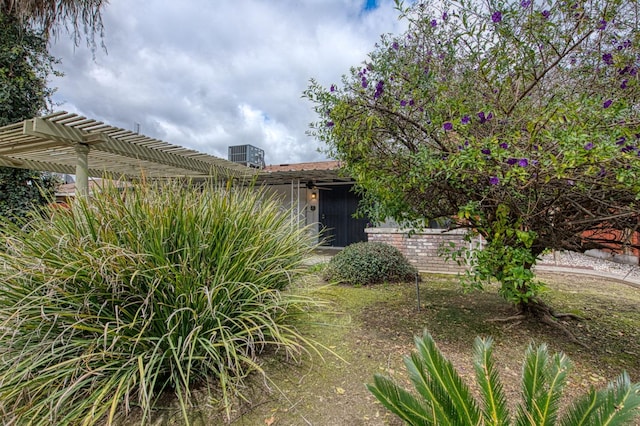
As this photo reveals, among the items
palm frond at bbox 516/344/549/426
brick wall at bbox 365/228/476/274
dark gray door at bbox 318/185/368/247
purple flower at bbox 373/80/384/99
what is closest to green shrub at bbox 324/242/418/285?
brick wall at bbox 365/228/476/274

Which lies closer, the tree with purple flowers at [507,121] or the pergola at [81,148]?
the tree with purple flowers at [507,121]

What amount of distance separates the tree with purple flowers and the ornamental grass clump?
62.2 inches

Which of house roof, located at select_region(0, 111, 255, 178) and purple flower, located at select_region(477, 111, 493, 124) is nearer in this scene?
purple flower, located at select_region(477, 111, 493, 124)

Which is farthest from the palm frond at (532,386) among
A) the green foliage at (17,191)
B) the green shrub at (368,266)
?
the green foliage at (17,191)

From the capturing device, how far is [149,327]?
193 cm

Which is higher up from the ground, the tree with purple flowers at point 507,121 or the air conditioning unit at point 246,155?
the air conditioning unit at point 246,155

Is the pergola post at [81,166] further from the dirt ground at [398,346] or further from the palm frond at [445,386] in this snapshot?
the palm frond at [445,386]

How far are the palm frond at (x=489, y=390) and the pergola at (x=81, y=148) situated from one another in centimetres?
238

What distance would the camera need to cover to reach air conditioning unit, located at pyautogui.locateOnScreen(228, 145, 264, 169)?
43.0ft

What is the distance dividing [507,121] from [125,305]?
325cm

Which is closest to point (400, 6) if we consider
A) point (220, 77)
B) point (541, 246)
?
point (541, 246)

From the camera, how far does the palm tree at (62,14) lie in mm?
5805

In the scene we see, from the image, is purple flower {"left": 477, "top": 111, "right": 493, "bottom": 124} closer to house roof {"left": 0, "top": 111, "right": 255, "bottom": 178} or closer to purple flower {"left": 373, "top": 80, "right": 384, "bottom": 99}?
purple flower {"left": 373, "top": 80, "right": 384, "bottom": 99}

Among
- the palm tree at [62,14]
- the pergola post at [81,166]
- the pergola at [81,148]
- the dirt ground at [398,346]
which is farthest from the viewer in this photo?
the palm tree at [62,14]
